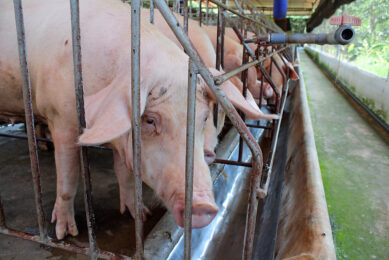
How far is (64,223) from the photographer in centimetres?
200

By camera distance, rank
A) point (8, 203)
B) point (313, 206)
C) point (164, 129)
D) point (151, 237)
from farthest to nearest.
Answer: point (8, 203), point (151, 237), point (313, 206), point (164, 129)

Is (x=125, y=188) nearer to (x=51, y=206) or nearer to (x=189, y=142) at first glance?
(x=51, y=206)

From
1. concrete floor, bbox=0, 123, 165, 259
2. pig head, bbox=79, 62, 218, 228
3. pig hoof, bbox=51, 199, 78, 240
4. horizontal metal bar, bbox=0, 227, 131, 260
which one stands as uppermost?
pig head, bbox=79, 62, 218, 228

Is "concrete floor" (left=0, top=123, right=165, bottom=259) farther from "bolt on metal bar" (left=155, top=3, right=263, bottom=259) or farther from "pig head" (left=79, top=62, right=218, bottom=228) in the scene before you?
"bolt on metal bar" (left=155, top=3, right=263, bottom=259)

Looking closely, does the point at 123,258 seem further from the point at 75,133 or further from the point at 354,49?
the point at 354,49

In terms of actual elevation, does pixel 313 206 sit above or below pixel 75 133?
below

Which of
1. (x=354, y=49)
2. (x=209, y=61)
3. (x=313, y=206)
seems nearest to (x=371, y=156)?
(x=209, y=61)

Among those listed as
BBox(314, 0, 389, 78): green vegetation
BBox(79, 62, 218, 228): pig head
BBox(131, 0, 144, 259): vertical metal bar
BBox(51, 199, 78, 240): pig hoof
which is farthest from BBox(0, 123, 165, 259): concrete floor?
BBox(314, 0, 389, 78): green vegetation

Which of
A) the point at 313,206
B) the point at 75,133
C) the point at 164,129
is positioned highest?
the point at 164,129

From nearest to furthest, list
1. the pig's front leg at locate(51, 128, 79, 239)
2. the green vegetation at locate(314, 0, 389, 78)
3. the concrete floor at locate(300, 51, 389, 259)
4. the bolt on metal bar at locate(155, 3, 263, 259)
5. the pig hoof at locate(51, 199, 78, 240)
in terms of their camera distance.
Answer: the bolt on metal bar at locate(155, 3, 263, 259), the pig's front leg at locate(51, 128, 79, 239), the pig hoof at locate(51, 199, 78, 240), the concrete floor at locate(300, 51, 389, 259), the green vegetation at locate(314, 0, 389, 78)

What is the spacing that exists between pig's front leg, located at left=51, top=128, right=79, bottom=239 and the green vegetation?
254 inches

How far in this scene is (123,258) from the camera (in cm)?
123

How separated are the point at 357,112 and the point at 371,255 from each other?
182 inches

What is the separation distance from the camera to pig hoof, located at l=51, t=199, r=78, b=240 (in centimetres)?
198
